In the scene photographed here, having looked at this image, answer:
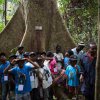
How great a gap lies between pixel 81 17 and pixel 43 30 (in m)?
4.09

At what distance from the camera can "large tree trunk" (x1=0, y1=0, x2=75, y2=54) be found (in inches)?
525

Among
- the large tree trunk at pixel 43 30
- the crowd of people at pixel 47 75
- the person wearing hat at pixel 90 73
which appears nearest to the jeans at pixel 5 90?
the crowd of people at pixel 47 75

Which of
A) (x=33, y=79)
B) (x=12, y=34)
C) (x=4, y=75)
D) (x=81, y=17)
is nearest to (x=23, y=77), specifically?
(x=33, y=79)

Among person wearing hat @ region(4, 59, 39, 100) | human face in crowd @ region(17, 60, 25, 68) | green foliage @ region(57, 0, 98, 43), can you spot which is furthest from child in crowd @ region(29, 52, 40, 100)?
green foliage @ region(57, 0, 98, 43)

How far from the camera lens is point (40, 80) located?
9664 millimetres

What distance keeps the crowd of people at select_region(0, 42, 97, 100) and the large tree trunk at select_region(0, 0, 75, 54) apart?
168 centimetres

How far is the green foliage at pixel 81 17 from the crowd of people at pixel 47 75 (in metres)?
4.11

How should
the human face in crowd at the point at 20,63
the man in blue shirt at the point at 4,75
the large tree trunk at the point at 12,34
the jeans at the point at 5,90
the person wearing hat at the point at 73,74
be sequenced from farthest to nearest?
the large tree trunk at the point at 12,34 → the jeans at the point at 5,90 → the man in blue shirt at the point at 4,75 → the person wearing hat at the point at 73,74 → the human face in crowd at the point at 20,63

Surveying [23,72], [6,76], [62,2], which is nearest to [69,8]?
[62,2]

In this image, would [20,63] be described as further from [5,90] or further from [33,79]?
[5,90]

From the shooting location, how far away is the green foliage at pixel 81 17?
15281mm

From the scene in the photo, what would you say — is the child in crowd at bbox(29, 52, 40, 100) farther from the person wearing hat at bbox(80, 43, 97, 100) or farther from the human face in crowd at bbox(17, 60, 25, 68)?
the person wearing hat at bbox(80, 43, 97, 100)

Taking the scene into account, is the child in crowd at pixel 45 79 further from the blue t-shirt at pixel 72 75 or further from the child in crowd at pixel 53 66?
the child in crowd at pixel 53 66

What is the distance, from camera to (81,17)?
56.2 ft
